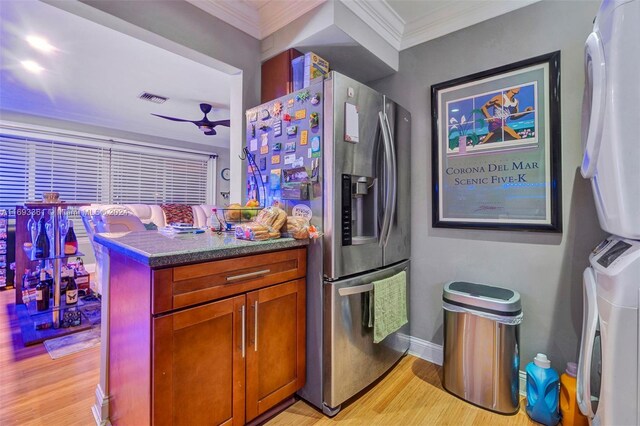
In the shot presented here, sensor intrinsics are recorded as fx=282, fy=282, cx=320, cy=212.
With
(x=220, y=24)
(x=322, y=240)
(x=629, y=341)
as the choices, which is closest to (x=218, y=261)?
(x=322, y=240)

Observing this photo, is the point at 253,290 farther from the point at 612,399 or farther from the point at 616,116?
the point at 616,116

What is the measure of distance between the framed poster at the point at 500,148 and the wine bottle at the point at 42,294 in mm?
3798

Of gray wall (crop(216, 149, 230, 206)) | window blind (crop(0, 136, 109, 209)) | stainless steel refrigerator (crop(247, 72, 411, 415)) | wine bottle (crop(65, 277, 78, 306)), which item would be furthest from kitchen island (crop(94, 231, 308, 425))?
gray wall (crop(216, 149, 230, 206))

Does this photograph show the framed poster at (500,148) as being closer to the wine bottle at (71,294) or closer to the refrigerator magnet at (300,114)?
the refrigerator magnet at (300,114)

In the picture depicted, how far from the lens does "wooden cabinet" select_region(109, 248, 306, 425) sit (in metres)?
1.04

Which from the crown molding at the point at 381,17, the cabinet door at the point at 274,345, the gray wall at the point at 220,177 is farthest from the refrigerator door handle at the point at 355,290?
the gray wall at the point at 220,177

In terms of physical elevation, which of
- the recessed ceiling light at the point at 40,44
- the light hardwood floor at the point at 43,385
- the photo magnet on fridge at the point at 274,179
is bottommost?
the light hardwood floor at the point at 43,385

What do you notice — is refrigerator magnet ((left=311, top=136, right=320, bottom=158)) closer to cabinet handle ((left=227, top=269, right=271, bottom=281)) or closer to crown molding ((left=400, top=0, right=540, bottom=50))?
cabinet handle ((left=227, top=269, right=271, bottom=281))

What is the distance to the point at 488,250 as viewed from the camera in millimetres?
1914

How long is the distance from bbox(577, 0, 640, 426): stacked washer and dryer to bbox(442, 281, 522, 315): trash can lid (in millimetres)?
379

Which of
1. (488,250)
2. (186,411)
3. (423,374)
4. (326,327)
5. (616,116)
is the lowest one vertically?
(423,374)

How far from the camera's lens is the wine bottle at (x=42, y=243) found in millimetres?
2539

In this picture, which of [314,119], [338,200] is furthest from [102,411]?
[314,119]

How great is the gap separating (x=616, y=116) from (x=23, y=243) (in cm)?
516
